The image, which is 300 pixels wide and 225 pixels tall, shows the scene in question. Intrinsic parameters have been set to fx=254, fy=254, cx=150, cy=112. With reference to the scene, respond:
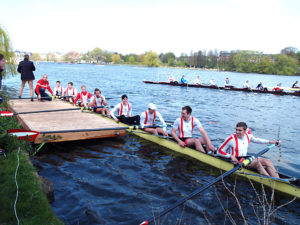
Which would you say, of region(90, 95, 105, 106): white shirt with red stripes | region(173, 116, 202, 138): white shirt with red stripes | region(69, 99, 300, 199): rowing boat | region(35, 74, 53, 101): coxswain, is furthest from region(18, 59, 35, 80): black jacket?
region(173, 116, 202, 138): white shirt with red stripes

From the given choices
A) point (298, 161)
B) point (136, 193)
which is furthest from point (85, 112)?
point (298, 161)

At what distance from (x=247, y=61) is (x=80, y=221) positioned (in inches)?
5712

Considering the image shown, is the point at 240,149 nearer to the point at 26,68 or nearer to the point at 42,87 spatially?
the point at 26,68

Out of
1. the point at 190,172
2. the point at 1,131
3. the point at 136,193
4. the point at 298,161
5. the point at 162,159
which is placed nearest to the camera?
the point at 136,193

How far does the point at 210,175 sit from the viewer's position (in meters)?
7.50

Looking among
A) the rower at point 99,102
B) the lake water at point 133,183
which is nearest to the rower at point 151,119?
the lake water at point 133,183

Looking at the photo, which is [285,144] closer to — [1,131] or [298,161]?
[298,161]

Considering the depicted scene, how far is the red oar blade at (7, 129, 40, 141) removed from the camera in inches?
276

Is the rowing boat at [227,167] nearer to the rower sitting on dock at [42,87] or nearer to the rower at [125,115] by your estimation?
the rower at [125,115]

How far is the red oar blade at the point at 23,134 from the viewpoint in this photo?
276 inches

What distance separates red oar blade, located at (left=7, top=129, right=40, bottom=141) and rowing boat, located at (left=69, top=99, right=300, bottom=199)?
3.90 m

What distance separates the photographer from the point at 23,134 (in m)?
7.20

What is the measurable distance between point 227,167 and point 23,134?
5.86 meters

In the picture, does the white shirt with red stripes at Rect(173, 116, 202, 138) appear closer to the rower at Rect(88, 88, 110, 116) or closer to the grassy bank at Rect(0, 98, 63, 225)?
the grassy bank at Rect(0, 98, 63, 225)
